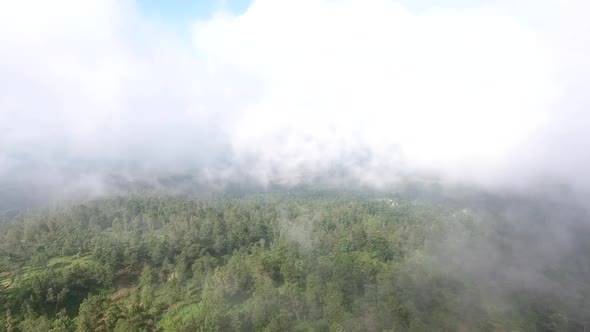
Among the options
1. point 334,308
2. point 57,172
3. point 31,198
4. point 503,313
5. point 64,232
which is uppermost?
point 57,172

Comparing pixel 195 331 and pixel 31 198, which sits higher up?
pixel 31 198

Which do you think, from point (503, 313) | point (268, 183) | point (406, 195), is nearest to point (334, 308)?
point (503, 313)

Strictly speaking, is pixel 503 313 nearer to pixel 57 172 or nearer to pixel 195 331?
pixel 195 331

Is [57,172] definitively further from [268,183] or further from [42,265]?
[42,265]

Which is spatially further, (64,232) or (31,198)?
(31,198)

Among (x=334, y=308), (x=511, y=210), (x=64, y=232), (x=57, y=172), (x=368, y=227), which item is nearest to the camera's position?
(x=334, y=308)

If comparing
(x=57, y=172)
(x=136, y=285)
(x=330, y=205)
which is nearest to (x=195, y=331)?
(x=136, y=285)

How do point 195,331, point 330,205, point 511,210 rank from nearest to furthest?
point 195,331 < point 511,210 < point 330,205
